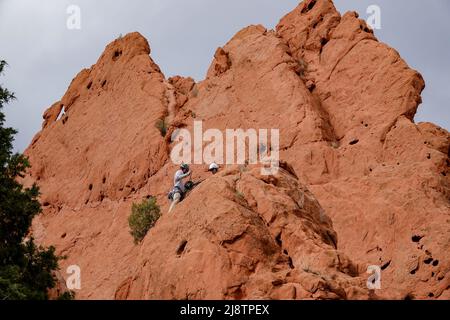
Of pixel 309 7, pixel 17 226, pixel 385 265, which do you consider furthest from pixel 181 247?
pixel 309 7

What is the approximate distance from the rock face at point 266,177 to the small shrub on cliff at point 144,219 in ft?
3.67

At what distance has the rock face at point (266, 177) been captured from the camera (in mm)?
23438

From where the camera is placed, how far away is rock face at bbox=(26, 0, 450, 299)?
76.9ft

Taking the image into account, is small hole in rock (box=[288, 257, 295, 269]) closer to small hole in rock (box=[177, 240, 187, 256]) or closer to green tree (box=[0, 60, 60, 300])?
small hole in rock (box=[177, 240, 187, 256])

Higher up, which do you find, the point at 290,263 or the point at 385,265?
the point at 385,265

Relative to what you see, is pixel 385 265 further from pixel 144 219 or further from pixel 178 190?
pixel 178 190

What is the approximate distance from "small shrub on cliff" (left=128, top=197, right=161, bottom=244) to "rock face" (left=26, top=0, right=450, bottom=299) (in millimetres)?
1119

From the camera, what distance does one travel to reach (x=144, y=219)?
1483 inches

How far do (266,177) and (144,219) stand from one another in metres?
12.4

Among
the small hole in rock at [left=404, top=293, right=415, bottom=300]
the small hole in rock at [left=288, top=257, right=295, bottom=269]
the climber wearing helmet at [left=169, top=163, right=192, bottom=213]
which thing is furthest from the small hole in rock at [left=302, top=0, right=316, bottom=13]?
the small hole in rock at [left=288, top=257, right=295, bottom=269]

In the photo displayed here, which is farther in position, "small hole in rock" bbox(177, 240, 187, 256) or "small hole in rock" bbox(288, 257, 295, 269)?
"small hole in rock" bbox(177, 240, 187, 256)

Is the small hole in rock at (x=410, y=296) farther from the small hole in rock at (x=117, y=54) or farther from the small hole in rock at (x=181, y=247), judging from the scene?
the small hole in rock at (x=117, y=54)

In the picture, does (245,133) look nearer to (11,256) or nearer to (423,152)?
(423,152)

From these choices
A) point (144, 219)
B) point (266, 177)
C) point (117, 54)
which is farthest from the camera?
point (117, 54)
